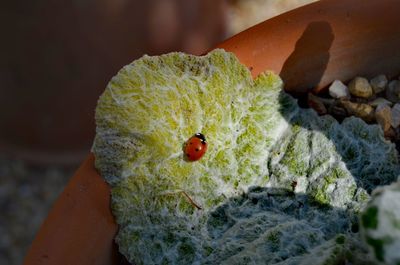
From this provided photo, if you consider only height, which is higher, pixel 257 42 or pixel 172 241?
pixel 257 42

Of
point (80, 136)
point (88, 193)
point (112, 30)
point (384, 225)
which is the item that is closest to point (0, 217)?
point (80, 136)

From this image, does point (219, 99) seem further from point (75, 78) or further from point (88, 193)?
point (75, 78)

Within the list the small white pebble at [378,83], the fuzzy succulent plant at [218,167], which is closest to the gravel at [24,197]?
the fuzzy succulent plant at [218,167]

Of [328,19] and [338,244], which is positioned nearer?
[338,244]

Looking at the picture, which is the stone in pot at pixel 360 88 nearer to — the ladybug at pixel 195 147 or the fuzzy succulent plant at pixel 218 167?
the fuzzy succulent plant at pixel 218 167

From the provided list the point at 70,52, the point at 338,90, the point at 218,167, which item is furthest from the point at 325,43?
the point at 70,52
